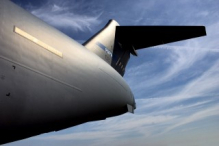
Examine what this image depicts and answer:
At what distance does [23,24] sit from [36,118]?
1.42 meters

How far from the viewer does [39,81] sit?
287 cm

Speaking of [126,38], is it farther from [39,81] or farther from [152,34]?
[39,81]

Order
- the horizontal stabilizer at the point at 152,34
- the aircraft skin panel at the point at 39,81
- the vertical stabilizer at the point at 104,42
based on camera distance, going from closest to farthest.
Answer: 1. the aircraft skin panel at the point at 39,81
2. the vertical stabilizer at the point at 104,42
3. the horizontal stabilizer at the point at 152,34

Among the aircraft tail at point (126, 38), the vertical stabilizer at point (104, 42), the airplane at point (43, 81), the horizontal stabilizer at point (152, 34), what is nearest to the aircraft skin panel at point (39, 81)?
the airplane at point (43, 81)

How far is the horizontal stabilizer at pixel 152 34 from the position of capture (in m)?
5.99

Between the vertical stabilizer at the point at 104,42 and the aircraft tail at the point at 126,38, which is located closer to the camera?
the vertical stabilizer at the point at 104,42

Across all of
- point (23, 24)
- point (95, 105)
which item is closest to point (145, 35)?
point (95, 105)

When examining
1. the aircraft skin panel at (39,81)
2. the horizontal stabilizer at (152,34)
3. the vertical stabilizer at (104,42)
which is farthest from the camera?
the horizontal stabilizer at (152,34)

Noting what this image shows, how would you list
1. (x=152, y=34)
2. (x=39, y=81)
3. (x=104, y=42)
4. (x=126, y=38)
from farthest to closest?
1. (x=126, y=38)
2. (x=152, y=34)
3. (x=104, y=42)
4. (x=39, y=81)

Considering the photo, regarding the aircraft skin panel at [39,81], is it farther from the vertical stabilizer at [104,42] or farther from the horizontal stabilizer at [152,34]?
the horizontal stabilizer at [152,34]

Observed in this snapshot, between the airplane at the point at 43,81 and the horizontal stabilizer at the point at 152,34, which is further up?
the horizontal stabilizer at the point at 152,34

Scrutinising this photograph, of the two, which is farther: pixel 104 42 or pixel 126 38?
pixel 126 38

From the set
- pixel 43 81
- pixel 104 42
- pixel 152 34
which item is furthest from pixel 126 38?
pixel 43 81

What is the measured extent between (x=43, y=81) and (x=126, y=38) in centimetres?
498
